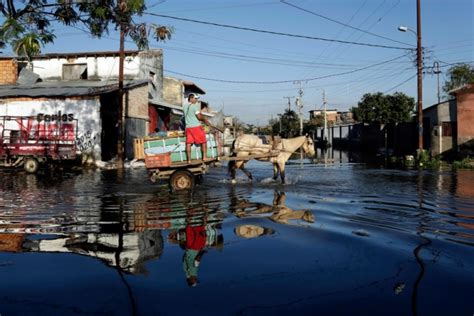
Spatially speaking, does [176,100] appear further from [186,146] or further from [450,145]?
[186,146]

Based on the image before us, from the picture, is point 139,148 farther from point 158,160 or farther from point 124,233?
point 124,233

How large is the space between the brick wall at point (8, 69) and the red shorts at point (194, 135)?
2487cm

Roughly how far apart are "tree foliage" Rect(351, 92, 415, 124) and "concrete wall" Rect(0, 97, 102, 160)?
3323cm

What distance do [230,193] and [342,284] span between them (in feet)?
25.7

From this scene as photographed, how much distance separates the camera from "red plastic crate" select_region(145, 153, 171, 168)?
12438mm

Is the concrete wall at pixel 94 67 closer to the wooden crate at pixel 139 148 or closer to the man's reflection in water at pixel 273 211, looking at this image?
the wooden crate at pixel 139 148

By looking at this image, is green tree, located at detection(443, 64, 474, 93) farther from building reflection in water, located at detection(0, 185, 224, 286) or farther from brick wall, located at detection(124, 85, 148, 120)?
building reflection in water, located at detection(0, 185, 224, 286)

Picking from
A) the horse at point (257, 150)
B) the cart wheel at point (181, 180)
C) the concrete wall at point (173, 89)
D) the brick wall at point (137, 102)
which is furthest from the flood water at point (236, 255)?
the concrete wall at point (173, 89)

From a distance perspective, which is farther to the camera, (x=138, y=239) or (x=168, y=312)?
(x=138, y=239)

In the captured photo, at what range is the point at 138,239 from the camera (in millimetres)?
7082


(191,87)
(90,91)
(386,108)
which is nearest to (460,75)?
(386,108)

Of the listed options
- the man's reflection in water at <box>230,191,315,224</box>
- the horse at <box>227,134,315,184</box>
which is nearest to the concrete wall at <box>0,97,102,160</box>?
the horse at <box>227,134,315,184</box>

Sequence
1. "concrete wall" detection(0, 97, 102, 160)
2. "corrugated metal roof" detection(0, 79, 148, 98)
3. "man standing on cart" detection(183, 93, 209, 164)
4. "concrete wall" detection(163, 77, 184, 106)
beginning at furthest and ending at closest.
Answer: "concrete wall" detection(163, 77, 184, 106)
"concrete wall" detection(0, 97, 102, 160)
"corrugated metal roof" detection(0, 79, 148, 98)
"man standing on cart" detection(183, 93, 209, 164)

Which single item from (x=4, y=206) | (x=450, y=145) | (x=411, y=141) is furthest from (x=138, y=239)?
(x=411, y=141)
